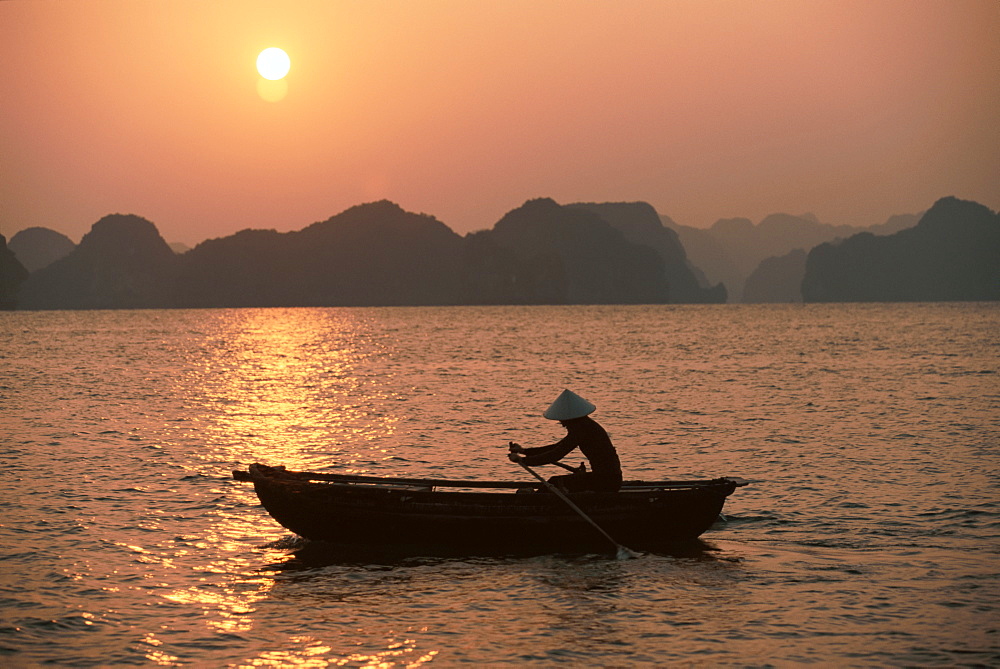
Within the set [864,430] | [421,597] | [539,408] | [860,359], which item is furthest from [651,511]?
[860,359]

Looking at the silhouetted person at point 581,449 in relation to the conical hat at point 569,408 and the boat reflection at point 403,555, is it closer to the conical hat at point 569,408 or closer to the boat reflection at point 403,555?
the conical hat at point 569,408

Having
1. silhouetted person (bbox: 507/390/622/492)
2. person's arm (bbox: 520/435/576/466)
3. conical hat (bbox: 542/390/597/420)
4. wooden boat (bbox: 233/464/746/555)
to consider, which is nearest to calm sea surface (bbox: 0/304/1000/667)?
wooden boat (bbox: 233/464/746/555)

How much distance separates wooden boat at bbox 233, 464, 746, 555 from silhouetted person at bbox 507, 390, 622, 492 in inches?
10.4

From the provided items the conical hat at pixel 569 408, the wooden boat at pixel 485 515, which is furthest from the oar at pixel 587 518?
the conical hat at pixel 569 408

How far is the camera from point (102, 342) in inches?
5094

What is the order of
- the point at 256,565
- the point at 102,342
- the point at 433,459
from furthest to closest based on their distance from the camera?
the point at 102,342 < the point at 433,459 < the point at 256,565

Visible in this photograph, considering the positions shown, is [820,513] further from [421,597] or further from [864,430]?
[864,430]

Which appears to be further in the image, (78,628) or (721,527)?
(721,527)

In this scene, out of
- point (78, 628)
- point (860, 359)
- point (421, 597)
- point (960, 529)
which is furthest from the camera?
point (860, 359)

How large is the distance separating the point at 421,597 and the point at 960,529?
12187mm

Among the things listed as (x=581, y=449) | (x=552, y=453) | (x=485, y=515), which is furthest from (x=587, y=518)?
(x=485, y=515)

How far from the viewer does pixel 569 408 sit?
17641mm

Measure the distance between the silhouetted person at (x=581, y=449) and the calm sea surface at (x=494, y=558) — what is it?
1.51 metres

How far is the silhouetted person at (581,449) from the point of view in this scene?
57.8 ft
